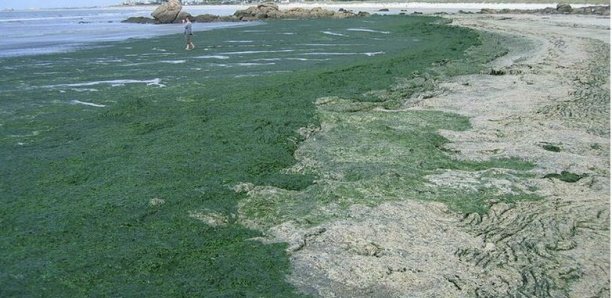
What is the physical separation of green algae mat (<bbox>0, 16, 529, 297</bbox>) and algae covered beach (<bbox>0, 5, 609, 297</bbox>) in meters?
0.03

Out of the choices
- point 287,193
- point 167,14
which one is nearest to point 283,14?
point 167,14

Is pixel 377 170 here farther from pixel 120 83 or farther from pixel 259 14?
pixel 259 14

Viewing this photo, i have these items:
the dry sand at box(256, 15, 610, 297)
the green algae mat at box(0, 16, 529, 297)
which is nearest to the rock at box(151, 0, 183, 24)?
the green algae mat at box(0, 16, 529, 297)

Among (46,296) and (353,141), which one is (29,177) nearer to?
(46,296)

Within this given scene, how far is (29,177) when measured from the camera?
7840 mm

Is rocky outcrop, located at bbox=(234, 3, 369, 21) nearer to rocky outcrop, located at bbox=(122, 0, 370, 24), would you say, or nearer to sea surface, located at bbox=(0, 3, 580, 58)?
rocky outcrop, located at bbox=(122, 0, 370, 24)

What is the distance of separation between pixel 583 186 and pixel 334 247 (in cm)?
364

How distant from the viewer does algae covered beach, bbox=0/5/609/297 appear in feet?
16.7

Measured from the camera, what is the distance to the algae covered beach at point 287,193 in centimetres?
510

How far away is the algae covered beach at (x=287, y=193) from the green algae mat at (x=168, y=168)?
0.03 meters

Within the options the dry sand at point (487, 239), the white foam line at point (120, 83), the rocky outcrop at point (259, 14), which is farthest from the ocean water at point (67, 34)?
the dry sand at point (487, 239)

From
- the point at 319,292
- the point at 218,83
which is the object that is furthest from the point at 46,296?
the point at 218,83

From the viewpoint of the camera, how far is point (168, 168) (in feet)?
26.3

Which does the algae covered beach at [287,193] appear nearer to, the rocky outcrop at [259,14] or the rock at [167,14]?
the rocky outcrop at [259,14]
